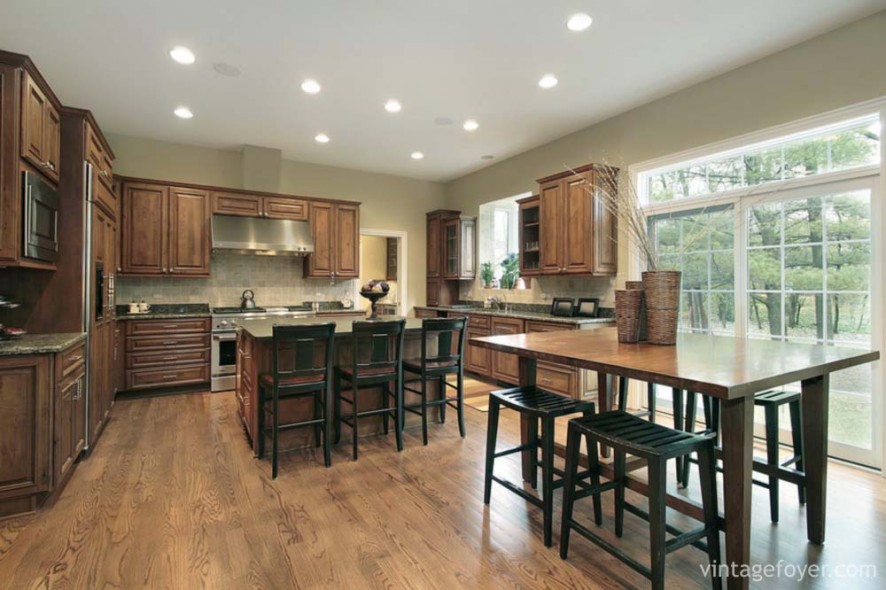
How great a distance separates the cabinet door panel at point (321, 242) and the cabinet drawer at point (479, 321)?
2110 millimetres

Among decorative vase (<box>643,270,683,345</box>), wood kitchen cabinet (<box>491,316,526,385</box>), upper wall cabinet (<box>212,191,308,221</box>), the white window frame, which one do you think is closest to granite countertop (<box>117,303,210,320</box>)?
upper wall cabinet (<box>212,191,308,221</box>)

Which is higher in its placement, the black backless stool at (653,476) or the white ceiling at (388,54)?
the white ceiling at (388,54)

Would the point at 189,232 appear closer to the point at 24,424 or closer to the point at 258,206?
the point at 258,206

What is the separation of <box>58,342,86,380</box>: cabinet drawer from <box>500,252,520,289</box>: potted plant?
15.8ft

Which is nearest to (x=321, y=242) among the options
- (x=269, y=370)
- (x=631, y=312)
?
(x=269, y=370)

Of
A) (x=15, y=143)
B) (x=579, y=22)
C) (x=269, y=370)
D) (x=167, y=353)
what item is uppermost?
(x=579, y=22)

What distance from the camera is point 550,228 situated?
5.21m

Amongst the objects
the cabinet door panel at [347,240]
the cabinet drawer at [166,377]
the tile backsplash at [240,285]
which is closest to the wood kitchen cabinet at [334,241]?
the cabinet door panel at [347,240]

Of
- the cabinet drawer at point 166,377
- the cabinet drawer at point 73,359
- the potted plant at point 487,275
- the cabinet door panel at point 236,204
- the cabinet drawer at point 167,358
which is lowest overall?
the cabinet drawer at point 166,377

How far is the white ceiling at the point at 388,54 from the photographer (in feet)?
9.68

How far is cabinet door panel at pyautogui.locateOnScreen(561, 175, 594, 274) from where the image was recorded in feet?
15.4

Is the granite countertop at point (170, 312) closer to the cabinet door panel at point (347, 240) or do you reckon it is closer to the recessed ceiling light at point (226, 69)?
the cabinet door panel at point (347, 240)

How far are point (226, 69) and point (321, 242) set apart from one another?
111 inches

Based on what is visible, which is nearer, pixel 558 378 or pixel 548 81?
pixel 548 81
